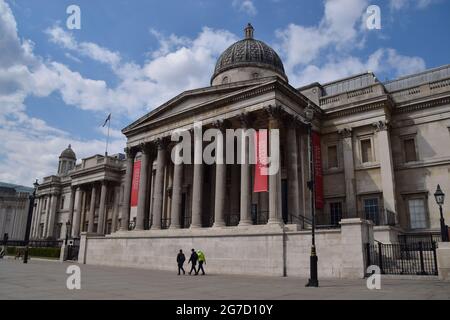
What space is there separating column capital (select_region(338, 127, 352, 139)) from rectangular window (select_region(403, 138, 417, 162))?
12.7 feet

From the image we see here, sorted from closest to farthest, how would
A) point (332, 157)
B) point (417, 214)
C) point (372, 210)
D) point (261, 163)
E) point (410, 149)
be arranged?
1. point (261, 163)
2. point (417, 214)
3. point (372, 210)
4. point (410, 149)
5. point (332, 157)

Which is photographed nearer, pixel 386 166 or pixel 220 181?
pixel 220 181

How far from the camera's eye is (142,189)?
3133 centimetres

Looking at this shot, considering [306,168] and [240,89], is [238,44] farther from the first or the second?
[306,168]

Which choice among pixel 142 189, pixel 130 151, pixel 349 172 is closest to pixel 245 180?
pixel 349 172

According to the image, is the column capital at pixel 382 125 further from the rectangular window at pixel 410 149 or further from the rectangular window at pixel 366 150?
the rectangular window at pixel 410 149

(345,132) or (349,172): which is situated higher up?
(345,132)

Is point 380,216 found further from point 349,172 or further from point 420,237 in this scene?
point 349,172

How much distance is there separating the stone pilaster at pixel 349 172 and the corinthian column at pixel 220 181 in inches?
362

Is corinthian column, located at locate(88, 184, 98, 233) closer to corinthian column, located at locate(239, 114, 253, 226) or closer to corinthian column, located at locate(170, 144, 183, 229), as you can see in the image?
corinthian column, located at locate(170, 144, 183, 229)

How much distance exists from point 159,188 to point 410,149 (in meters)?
19.1

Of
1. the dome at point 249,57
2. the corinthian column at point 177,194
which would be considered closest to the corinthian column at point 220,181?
the corinthian column at point 177,194

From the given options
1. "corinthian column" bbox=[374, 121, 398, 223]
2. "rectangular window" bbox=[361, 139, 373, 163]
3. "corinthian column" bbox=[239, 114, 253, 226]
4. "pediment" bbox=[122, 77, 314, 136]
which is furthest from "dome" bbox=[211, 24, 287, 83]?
"corinthian column" bbox=[374, 121, 398, 223]

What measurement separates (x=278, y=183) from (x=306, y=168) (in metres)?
→ 4.78
